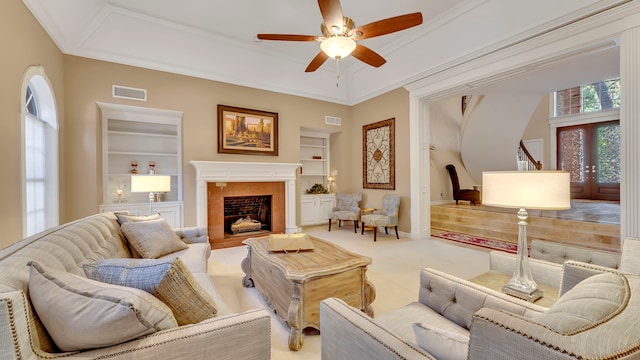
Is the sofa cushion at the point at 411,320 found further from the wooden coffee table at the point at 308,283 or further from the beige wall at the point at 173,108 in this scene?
the beige wall at the point at 173,108

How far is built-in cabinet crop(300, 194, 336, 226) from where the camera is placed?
6172mm

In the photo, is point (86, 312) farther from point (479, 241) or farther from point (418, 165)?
point (479, 241)

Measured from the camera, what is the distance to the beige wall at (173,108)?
3875 mm

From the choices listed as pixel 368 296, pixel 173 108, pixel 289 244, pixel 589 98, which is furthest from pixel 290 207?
pixel 589 98

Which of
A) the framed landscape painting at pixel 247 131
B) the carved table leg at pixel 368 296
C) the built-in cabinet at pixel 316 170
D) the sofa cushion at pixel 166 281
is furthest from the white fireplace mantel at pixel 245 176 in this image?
the sofa cushion at pixel 166 281

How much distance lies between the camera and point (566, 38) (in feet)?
10.2

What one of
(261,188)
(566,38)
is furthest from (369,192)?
(566,38)

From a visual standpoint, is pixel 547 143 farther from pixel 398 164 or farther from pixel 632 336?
pixel 632 336

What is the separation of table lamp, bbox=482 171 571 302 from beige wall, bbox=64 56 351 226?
4320mm

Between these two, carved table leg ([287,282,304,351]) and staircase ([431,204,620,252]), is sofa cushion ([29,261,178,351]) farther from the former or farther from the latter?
staircase ([431,204,620,252])

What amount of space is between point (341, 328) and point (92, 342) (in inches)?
35.1

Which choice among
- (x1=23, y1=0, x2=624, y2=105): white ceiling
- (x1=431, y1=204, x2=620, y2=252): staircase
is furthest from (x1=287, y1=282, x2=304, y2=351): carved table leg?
(x1=431, y1=204, x2=620, y2=252): staircase

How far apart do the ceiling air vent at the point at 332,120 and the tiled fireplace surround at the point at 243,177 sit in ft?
4.69

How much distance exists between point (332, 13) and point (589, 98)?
9.52m
